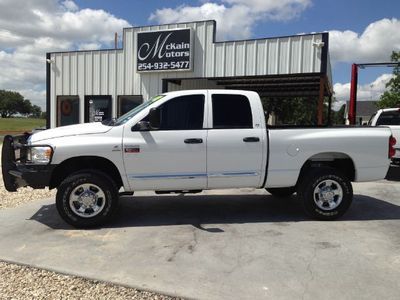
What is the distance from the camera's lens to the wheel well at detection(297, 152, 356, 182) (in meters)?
7.01

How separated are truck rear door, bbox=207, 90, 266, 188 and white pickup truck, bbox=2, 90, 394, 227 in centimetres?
1

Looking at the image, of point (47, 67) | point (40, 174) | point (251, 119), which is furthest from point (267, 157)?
point (47, 67)

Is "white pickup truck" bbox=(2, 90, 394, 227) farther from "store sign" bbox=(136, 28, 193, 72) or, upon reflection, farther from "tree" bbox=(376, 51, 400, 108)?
"tree" bbox=(376, 51, 400, 108)

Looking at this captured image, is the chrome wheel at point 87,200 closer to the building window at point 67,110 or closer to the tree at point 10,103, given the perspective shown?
the building window at point 67,110

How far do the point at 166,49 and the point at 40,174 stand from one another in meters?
10.1

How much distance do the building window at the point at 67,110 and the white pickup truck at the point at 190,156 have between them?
11.0m

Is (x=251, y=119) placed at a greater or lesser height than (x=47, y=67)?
lesser

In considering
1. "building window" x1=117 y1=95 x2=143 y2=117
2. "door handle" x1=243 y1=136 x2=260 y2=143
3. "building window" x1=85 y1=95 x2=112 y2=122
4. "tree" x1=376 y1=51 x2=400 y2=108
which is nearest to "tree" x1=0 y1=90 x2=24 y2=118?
"tree" x1=376 y1=51 x2=400 y2=108

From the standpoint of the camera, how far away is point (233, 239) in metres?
5.91

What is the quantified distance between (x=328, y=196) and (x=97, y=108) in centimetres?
1197

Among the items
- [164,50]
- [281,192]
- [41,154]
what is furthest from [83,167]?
[164,50]

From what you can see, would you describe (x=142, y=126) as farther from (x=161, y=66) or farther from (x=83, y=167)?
(x=161, y=66)

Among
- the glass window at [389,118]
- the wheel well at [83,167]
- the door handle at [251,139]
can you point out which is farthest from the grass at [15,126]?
the door handle at [251,139]

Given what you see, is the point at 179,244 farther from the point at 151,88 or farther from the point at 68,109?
the point at 68,109
